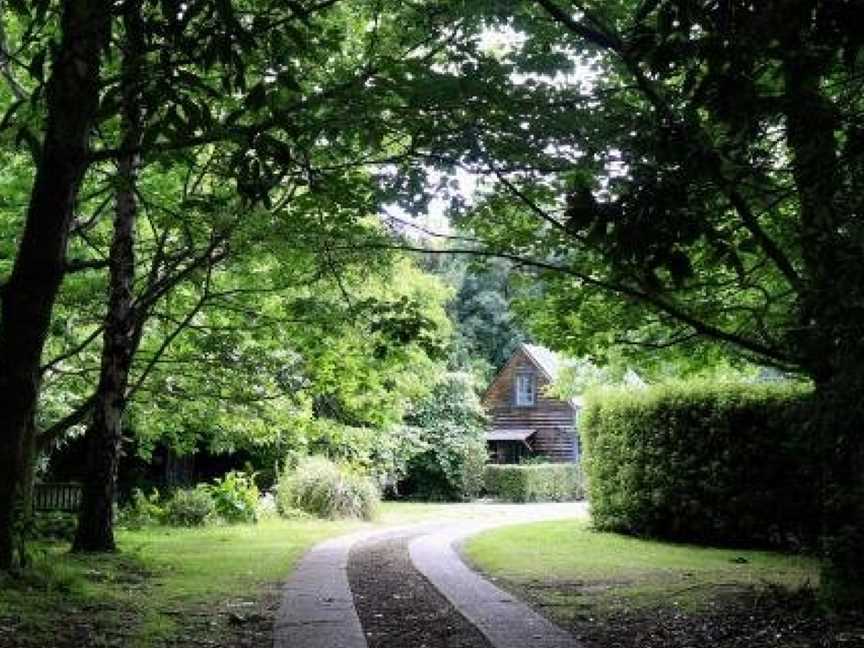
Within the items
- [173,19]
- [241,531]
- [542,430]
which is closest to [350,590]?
[173,19]

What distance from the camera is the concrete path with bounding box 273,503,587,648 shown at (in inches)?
305

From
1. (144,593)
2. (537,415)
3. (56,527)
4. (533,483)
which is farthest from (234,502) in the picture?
(537,415)

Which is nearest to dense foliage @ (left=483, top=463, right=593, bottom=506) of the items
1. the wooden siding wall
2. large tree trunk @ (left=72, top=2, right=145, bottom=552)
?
the wooden siding wall

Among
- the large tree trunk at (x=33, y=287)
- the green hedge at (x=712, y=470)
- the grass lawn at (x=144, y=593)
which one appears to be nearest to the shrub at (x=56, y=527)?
the grass lawn at (x=144, y=593)

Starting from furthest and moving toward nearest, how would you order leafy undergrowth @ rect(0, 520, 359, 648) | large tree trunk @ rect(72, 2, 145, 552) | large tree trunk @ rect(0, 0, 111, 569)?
large tree trunk @ rect(72, 2, 145, 552) → leafy undergrowth @ rect(0, 520, 359, 648) → large tree trunk @ rect(0, 0, 111, 569)

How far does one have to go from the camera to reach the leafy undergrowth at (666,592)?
8.30 metres

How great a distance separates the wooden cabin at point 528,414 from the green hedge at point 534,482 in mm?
6099

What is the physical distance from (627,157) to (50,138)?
3.85 metres

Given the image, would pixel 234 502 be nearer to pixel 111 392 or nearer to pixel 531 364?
pixel 111 392

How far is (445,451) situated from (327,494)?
13.2m

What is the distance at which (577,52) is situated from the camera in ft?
31.8

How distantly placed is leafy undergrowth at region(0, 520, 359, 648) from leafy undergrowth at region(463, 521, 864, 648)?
3.11 m

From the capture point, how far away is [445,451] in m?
38.5

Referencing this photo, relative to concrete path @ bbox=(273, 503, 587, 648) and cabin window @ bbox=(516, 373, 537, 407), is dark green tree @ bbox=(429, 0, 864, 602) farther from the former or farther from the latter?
cabin window @ bbox=(516, 373, 537, 407)
